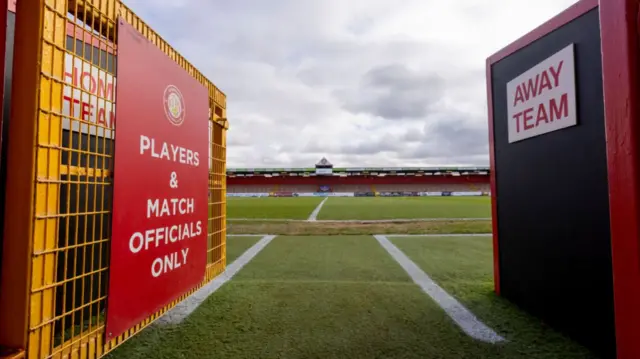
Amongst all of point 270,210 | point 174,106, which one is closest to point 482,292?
point 174,106

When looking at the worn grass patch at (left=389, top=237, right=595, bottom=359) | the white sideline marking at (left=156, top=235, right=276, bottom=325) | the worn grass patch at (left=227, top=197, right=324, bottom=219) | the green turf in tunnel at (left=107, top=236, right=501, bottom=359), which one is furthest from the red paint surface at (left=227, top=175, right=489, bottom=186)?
the green turf in tunnel at (left=107, top=236, right=501, bottom=359)

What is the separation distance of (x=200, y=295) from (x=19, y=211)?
2.14m

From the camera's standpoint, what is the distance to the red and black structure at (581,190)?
1676 mm

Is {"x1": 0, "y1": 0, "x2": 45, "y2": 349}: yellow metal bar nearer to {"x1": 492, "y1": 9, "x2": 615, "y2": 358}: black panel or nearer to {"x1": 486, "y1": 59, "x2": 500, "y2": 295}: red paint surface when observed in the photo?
{"x1": 492, "y1": 9, "x2": 615, "y2": 358}: black panel

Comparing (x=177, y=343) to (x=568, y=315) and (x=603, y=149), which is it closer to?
(x=568, y=315)

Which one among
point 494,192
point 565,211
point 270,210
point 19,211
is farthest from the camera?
point 270,210

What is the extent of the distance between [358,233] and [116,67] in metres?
7.16

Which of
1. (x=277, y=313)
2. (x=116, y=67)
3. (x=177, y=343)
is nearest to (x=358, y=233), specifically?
(x=277, y=313)

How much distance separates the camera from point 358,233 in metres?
8.34

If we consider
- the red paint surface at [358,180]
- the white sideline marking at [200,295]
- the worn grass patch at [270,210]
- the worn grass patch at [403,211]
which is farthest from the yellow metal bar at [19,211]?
the red paint surface at [358,180]

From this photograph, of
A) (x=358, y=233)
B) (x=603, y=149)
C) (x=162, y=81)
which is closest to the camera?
(x=603, y=149)

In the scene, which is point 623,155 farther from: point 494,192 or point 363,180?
point 363,180

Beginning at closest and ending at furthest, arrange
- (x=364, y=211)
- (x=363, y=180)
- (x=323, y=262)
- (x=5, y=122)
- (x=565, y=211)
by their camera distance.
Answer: (x=5, y=122) → (x=565, y=211) → (x=323, y=262) → (x=364, y=211) → (x=363, y=180)

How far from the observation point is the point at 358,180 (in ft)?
213
